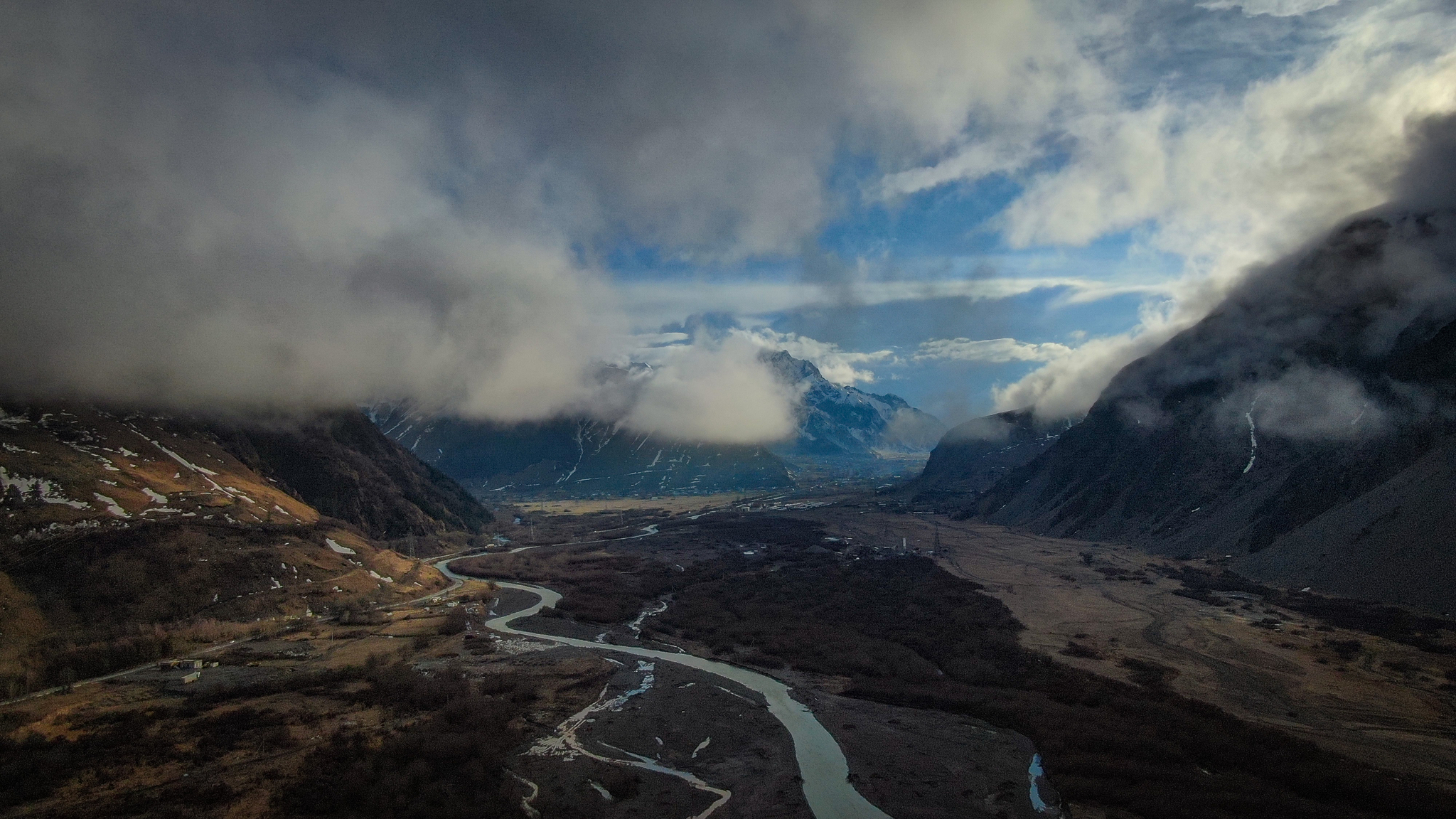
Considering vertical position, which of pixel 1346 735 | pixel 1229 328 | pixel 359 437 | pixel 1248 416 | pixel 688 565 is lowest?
pixel 688 565

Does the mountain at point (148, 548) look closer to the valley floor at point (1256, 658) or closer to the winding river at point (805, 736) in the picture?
the winding river at point (805, 736)

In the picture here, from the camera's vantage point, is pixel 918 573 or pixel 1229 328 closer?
pixel 918 573

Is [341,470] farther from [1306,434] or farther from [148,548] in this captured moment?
[1306,434]

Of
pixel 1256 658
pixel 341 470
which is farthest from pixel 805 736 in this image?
pixel 341 470

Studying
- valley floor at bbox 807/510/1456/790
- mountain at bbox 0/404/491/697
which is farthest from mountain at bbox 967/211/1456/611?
mountain at bbox 0/404/491/697

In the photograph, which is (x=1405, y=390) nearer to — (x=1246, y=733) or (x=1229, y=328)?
(x=1229, y=328)

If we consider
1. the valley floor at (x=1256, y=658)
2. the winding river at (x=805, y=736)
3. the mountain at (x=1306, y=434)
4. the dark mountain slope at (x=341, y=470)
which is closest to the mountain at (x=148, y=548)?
the dark mountain slope at (x=341, y=470)

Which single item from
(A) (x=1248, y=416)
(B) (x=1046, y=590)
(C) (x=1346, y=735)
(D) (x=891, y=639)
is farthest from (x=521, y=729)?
(A) (x=1248, y=416)
